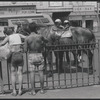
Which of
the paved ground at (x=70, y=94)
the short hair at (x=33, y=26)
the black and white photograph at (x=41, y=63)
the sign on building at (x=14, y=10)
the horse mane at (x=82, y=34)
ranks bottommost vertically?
the paved ground at (x=70, y=94)

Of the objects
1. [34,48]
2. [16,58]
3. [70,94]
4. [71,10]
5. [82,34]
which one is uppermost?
[71,10]

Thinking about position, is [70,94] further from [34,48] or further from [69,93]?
[34,48]

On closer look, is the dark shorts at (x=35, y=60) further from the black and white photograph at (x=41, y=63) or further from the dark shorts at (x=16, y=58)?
the dark shorts at (x=16, y=58)

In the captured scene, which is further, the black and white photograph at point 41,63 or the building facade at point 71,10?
the building facade at point 71,10

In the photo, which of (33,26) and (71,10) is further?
(71,10)

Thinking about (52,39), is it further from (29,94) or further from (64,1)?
(64,1)

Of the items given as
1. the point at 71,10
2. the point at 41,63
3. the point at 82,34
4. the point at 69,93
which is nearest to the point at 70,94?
the point at 69,93

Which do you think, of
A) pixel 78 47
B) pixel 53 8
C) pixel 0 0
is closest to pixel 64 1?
pixel 53 8

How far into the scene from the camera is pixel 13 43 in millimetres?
6473

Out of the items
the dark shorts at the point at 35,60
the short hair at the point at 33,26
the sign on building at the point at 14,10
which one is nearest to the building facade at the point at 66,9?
the sign on building at the point at 14,10

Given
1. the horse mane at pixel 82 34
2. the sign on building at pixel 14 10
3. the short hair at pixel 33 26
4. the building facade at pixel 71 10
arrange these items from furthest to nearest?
the building facade at pixel 71 10, the sign on building at pixel 14 10, the horse mane at pixel 82 34, the short hair at pixel 33 26

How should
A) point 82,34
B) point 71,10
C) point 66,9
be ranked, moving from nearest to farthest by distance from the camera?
point 82,34 < point 66,9 < point 71,10

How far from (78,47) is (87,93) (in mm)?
1731

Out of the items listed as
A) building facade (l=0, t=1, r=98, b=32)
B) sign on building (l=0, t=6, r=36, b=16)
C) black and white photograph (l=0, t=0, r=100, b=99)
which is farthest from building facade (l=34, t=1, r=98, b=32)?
black and white photograph (l=0, t=0, r=100, b=99)
